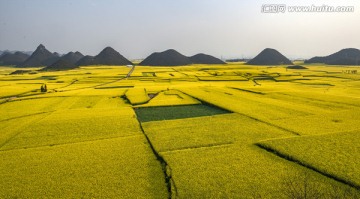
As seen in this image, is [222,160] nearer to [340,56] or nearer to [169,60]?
[169,60]

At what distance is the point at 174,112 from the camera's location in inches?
1057

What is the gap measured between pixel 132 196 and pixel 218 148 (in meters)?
6.18

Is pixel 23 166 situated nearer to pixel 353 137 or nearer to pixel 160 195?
pixel 160 195

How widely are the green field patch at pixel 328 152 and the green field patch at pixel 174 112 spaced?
1013cm

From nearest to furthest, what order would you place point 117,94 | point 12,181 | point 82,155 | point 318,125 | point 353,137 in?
point 12,181
point 82,155
point 353,137
point 318,125
point 117,94

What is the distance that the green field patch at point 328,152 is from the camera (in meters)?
12.0

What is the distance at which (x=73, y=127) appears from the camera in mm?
21000

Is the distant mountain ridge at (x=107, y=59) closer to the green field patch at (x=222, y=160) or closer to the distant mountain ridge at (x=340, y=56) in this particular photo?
the distant mountain ridge at (x=340, y=56)

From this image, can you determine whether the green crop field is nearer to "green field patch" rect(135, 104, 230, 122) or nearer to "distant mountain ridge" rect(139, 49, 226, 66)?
"green field patch" rect(135, 104, 230, 122)

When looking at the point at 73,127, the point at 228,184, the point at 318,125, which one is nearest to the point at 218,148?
the point at 228,184

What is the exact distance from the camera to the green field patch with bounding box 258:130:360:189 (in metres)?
12.0

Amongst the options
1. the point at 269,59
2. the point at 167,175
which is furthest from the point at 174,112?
the point at 269,59

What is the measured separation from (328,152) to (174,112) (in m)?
14.8

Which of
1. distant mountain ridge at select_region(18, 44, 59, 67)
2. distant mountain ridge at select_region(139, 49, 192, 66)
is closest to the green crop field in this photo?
distant mountain ridge at select_region(139, 49, 192, 66)
